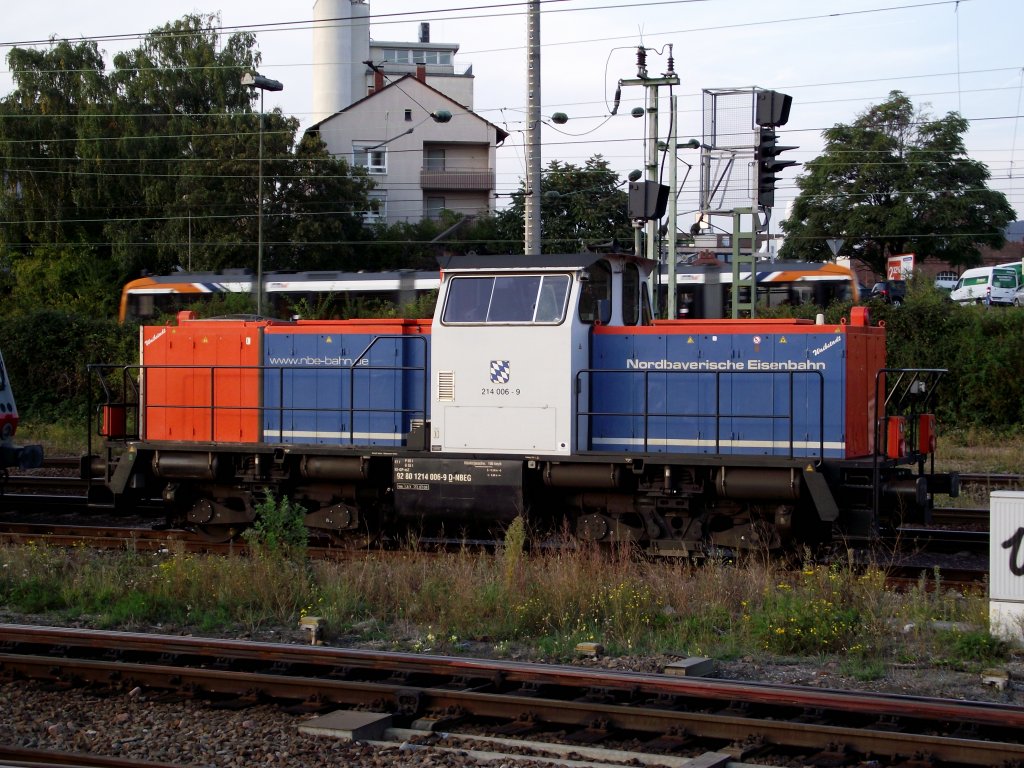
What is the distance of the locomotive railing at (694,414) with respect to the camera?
35.6ft

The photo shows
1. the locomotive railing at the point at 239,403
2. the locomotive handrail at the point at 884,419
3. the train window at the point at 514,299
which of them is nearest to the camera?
the locomotive handrail at the point at 884,419

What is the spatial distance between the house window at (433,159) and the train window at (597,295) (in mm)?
46781

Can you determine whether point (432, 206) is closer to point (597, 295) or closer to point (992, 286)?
point (992, 286)

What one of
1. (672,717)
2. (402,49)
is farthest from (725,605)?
(402,49)

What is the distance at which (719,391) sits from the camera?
11.0m

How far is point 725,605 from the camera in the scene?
28.9ft

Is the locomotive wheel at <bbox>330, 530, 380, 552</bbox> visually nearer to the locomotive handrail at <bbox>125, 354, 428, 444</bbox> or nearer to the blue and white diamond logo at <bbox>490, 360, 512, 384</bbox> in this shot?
the locomotive handrail at <bbox>125, 354, 428, 444</bbox>

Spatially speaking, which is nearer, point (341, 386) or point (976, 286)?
point (341, 386)

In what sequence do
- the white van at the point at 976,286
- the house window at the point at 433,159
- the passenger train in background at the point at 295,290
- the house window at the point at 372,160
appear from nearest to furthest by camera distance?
1. the passenger train in background at the point at 295,290
2. the white van at the point at 976,286
3. the house window at the point at 372,160
4. the house window at the point at 433,159

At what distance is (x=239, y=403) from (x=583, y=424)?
4.37m

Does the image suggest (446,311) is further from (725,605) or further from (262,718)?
(262,718)

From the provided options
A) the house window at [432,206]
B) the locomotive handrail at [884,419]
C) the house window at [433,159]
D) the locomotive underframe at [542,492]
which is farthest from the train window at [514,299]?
the house window at [433,159]

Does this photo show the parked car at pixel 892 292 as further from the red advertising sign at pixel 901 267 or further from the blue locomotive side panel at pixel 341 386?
the blue locomotive side panel at pixel 341 386

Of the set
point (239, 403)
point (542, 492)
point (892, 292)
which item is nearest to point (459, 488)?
point (542, 492)
